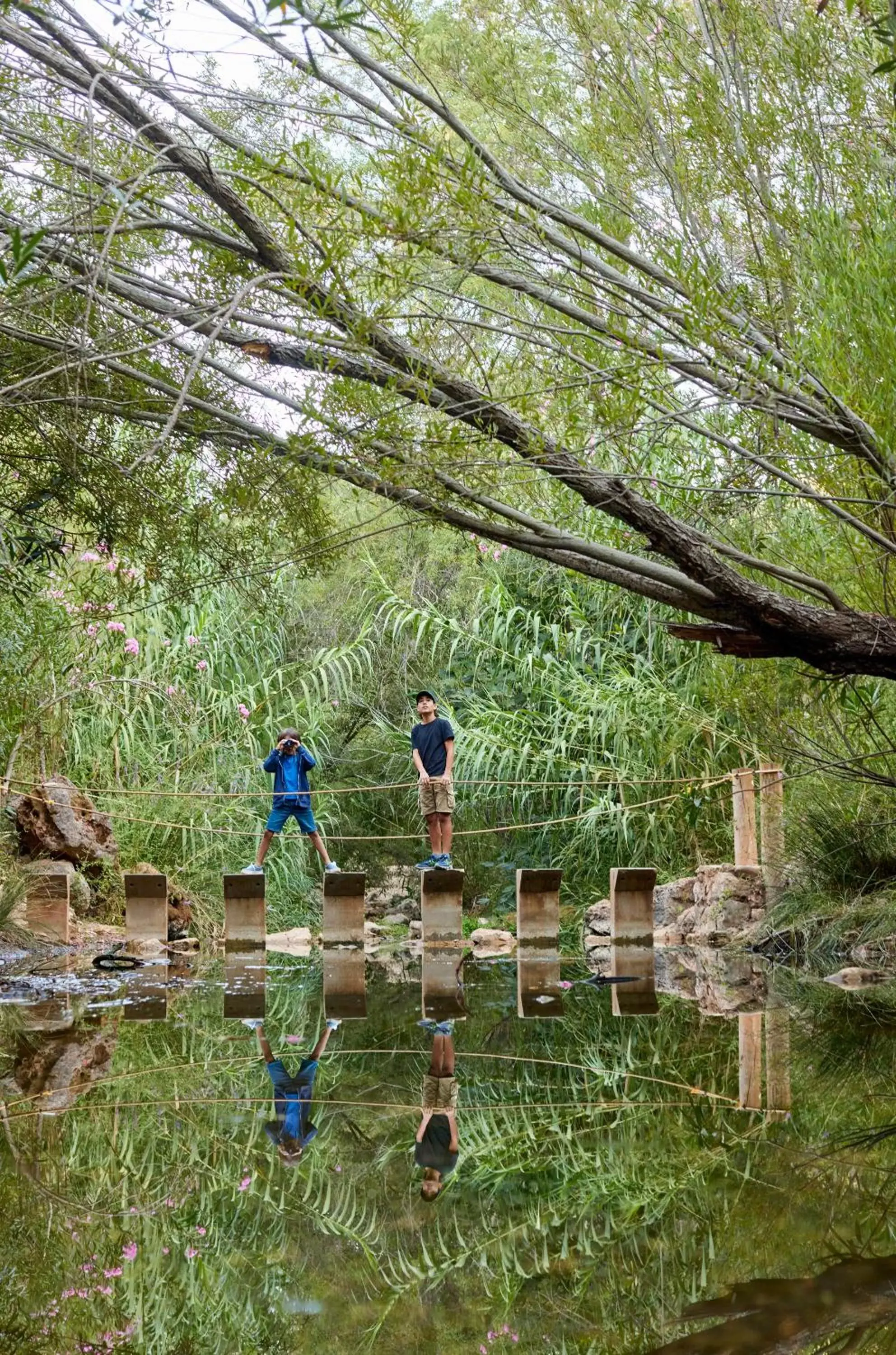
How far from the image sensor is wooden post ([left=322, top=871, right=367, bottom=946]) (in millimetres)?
10336

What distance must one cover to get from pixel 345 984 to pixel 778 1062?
359 centimetres

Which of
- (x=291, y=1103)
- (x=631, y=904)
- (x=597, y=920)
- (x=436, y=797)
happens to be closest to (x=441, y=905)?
(x=436, y=797)

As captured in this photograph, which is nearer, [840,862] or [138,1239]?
[138,1239]

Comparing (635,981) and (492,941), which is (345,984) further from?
(492,941)

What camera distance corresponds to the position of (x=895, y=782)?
777 centimetres

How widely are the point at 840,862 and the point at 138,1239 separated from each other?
7.17m

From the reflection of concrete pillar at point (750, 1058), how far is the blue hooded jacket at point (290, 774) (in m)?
5.37

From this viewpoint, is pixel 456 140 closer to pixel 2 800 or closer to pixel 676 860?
pixel 2 800

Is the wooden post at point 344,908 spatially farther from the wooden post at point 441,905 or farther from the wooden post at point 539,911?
the wooden post at point 539,911

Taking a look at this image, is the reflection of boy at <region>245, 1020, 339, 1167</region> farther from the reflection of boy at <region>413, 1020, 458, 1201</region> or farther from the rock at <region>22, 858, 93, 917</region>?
the rock at <region>22, 858, 93, 917</region>

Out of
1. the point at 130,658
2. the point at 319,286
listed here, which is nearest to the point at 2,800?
the point at 130,658

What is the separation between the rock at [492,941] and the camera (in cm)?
1055

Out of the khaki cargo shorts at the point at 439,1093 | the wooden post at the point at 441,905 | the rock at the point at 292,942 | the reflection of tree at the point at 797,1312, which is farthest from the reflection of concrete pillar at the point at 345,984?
the reflection of tree at the point at 797,1312

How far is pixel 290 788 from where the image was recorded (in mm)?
11227
